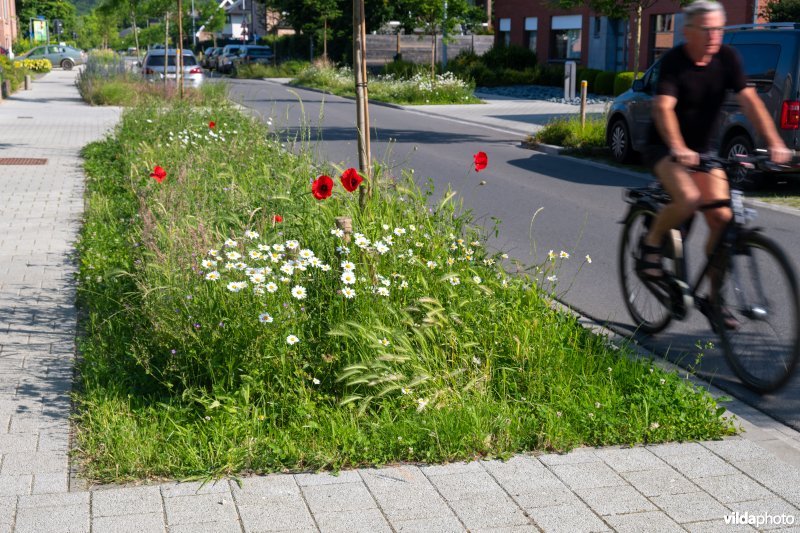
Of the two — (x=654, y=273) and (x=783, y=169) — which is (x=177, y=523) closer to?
(x=654, y=273)

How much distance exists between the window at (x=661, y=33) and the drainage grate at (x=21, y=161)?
1051 inches

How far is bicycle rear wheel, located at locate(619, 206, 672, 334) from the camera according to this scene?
604 cm

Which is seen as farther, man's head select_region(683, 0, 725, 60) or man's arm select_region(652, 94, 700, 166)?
Result: man's head select_region(683, 0, 725, 60)

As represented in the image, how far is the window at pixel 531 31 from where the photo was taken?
154 ft

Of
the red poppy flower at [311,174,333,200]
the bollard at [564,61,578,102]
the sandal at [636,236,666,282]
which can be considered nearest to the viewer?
the red poppy flower at [311,174,333,200]

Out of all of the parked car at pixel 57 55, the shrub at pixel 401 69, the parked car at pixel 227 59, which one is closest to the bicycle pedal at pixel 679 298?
the shrub at pixel 401 69

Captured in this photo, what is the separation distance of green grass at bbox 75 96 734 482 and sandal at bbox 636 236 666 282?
2.20 feet

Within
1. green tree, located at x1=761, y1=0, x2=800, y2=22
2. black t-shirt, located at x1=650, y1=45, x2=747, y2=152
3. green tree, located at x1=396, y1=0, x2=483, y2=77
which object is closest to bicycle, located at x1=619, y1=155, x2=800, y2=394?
black t-shirt, located at x1=650, y1=45, x2=747, y2=152

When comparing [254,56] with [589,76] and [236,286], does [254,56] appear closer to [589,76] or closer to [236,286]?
[589,76]

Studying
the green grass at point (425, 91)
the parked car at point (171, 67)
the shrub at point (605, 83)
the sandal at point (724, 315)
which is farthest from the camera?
the shrub at point (605, 83)

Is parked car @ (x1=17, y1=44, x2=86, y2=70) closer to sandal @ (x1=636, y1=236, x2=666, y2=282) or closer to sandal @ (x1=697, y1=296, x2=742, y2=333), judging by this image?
sandal @ (x1=636, y1=236, x2=666, y2=282)

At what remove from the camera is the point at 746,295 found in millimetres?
5191

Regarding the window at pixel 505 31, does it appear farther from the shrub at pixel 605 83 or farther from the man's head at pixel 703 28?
the man's head at pixel 703 28

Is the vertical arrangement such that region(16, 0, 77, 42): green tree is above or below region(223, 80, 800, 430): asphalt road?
above
